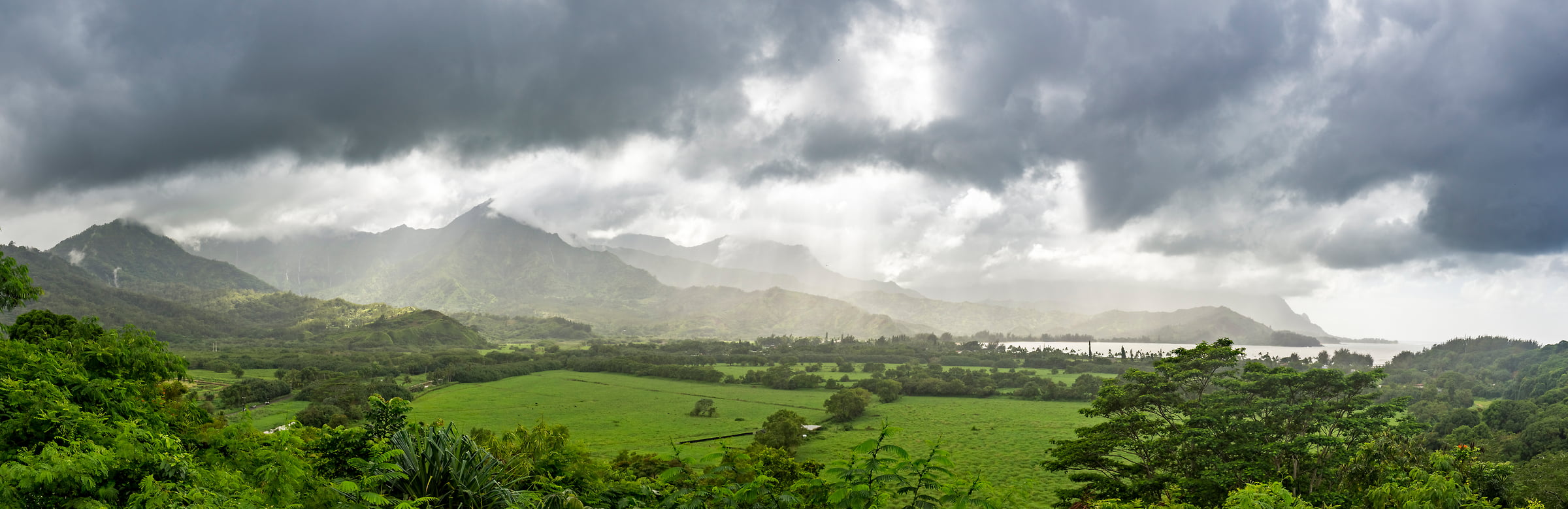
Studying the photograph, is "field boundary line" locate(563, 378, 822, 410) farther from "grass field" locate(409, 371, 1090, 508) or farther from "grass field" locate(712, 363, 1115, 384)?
"grass field" locate(712, 363, 1115, 384)

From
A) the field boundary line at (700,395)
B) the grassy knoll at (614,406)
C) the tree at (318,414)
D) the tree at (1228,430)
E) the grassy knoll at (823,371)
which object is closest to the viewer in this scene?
the tree at (1228,430)

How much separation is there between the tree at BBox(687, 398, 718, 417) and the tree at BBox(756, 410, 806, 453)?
2351 centimetres

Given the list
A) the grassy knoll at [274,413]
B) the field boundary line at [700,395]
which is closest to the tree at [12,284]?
the grassy knoll at [274,413]

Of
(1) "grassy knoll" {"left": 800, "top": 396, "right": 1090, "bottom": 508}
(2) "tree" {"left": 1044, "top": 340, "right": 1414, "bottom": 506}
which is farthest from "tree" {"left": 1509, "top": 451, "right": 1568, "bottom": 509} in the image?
(1) "grassy knoll" {"left": 800, "top": 396, "right": 1090, "bottom": 508}

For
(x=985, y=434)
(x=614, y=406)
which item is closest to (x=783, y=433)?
(x=985, y=434)

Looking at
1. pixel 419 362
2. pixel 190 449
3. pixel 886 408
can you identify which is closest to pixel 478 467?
pixel 190 449

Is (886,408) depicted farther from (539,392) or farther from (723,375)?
(539,392)

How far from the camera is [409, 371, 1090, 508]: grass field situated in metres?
67.8

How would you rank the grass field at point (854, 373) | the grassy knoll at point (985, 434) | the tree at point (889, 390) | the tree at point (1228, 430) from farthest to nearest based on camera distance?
the grass field at point (854, 373), the tree at point (889, 390), the grassy knoll at point (985, 434), the tree at point (1228, 430)

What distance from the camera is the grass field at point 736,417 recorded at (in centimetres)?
6781

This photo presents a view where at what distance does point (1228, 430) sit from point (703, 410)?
78.0m

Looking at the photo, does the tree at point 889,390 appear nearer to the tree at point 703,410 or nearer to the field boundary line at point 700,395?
the field boundary line at point 700,395

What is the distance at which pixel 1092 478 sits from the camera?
3453 cm

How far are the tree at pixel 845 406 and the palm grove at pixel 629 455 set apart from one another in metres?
52.7
